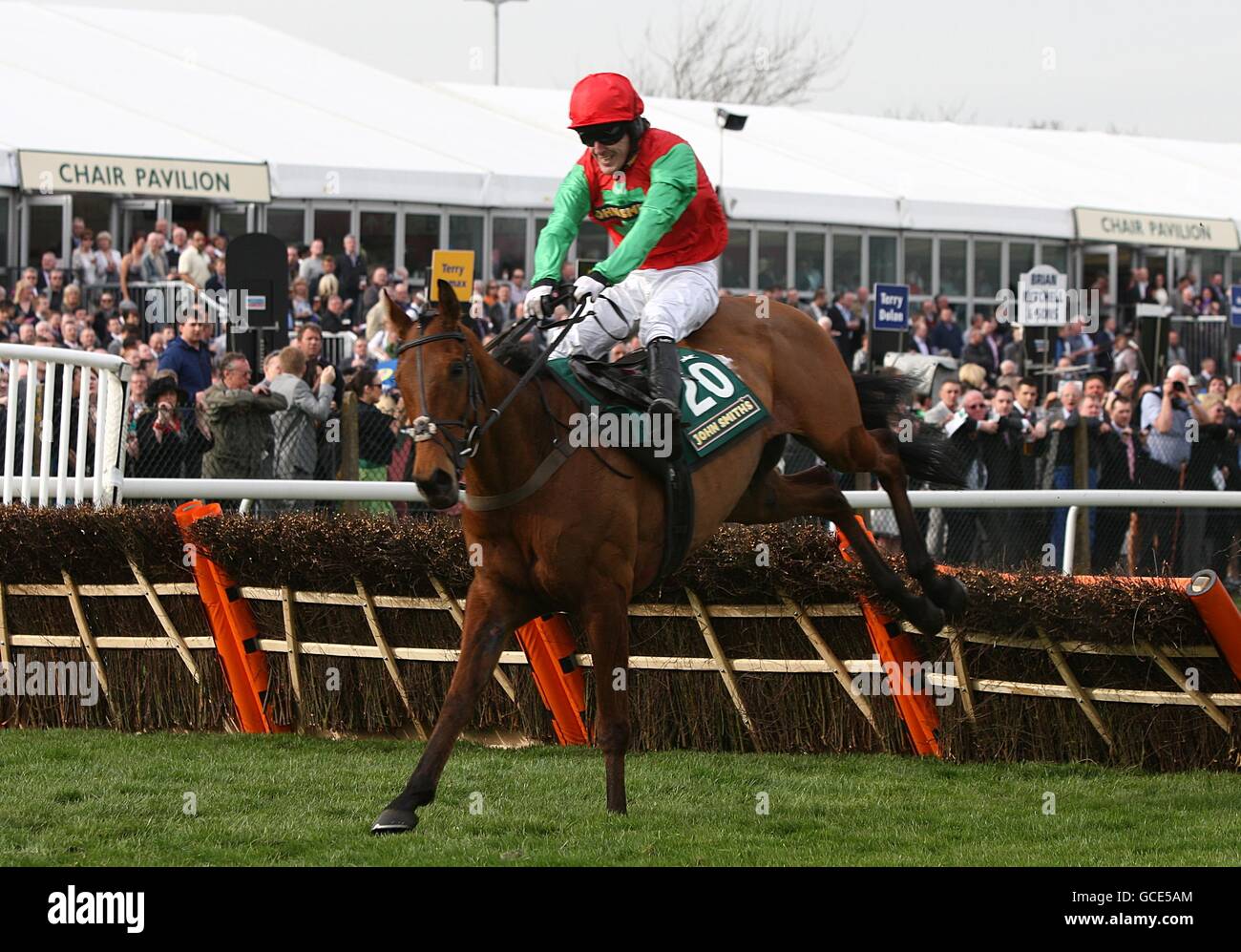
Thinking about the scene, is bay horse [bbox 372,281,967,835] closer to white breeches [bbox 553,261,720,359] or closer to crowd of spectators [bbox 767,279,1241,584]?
white breeches [bbox 553,261,720,359]

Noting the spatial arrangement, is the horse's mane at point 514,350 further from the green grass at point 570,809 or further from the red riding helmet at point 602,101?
the green grass at point 570,809

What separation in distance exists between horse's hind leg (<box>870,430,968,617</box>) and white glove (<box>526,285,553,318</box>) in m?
1.80

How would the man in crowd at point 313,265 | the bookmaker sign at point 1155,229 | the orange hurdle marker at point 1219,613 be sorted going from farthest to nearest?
the bookmaker sign at point 1155,229 < the man in crowd at point 313,265 < the orange hurdle marker at point 1219,613

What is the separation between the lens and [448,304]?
5488mm

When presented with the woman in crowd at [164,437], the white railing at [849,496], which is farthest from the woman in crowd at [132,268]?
the white railing at [849,496]

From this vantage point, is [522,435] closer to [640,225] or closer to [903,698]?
[640,225]

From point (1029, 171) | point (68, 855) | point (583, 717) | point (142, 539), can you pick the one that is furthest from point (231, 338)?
point (1029, 171)

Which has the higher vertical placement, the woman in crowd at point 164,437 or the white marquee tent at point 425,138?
the white marquee tent at point 425,138

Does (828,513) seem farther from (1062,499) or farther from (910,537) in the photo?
(1062,499)

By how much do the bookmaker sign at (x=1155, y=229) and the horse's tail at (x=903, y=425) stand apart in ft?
54.8

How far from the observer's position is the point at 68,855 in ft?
17.1

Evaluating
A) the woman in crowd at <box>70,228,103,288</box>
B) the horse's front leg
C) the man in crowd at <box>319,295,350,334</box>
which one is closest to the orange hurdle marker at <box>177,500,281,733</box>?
the horse's front leg

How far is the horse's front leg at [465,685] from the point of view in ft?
18.0

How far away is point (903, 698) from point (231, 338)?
6294 mm
